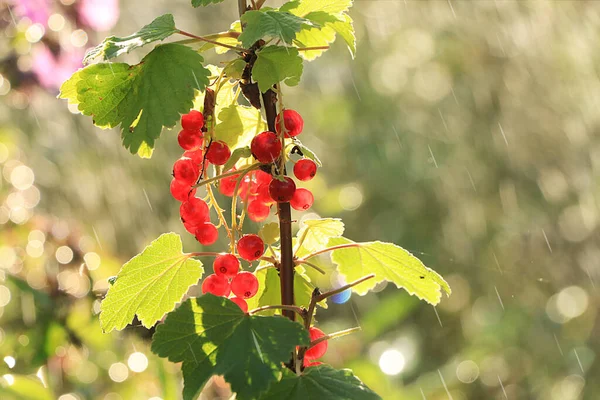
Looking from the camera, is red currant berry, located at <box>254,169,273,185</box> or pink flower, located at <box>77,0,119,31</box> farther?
pink flower, located at <box>77,0,119,31</box>

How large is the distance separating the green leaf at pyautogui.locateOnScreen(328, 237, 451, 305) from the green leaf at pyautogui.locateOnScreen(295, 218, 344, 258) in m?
0.03

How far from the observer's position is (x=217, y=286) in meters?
0.66

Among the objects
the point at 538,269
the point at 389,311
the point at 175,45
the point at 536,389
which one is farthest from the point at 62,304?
the point at 538,269

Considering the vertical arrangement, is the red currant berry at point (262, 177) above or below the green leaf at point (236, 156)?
below

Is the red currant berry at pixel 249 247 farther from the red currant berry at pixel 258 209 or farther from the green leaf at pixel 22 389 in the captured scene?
the green leaf at pixel 22 389

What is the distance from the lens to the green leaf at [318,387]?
0.57m

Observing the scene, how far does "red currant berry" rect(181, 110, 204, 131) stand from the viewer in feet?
2.11

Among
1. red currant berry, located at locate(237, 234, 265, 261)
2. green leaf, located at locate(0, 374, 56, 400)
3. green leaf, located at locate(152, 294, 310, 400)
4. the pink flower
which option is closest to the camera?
green leaf, located at locate(152, 294, 310, 400)

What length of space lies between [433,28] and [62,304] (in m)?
2.19

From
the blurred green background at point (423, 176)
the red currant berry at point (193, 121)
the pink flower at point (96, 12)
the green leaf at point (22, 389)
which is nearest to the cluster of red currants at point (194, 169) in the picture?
the red currant berry at point (193, 121)

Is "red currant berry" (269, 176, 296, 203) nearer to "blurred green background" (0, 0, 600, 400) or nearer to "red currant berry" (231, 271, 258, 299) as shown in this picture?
"red currant berry" (231, 271, 258, 299)

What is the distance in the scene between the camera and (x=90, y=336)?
152 cm

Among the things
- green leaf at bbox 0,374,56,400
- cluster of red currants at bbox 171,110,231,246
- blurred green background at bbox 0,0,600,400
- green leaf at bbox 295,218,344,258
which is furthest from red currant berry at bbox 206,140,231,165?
blurred green background at bbox 0,0,600,400

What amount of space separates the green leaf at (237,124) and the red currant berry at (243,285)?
0.13 meters
